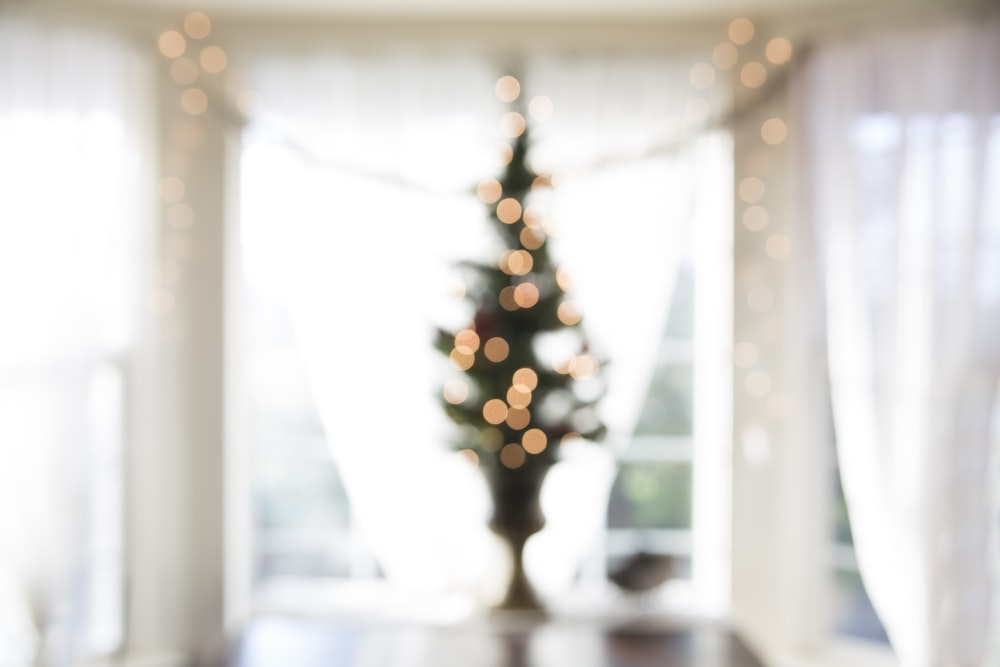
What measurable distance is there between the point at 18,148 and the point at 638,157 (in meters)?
1.99

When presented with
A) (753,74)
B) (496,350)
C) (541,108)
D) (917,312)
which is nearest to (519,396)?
(496,350)

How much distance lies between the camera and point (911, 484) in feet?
7.90

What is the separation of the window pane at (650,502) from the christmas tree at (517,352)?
1.62 feet

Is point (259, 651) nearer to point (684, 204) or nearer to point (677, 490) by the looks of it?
point (677, 490)

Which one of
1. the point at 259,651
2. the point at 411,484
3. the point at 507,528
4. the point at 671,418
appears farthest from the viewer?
the point at 671,418

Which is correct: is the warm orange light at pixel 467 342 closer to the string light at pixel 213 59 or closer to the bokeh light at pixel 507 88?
the bokeh light at pixel 507 88

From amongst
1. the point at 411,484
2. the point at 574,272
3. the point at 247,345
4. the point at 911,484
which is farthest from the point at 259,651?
the point at 911,484

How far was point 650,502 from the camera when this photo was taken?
3.06 metres

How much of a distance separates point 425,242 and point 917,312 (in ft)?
5.25

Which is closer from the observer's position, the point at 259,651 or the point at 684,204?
the point at 259,651

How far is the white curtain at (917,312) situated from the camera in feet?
7.64

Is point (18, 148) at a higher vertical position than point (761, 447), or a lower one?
higher

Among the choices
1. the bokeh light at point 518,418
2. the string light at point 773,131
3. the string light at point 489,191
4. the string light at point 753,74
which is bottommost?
the bokeh light at point 518,418

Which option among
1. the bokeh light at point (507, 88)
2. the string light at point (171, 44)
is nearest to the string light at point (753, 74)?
the bokeh light at point (507, 88)
